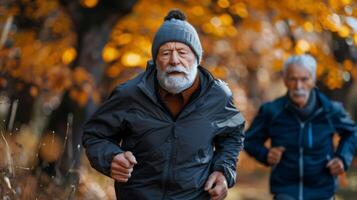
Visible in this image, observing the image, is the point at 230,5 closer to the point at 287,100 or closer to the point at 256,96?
the point at 287,100

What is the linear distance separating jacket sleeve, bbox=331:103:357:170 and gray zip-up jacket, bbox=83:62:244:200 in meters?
2.34

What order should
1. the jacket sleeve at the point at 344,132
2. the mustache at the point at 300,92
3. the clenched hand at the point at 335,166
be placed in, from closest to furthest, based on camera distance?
the clenched hand at the point at 335,166
the mustache at the point at 300,92
the jacket sleeve at the point at 344,132

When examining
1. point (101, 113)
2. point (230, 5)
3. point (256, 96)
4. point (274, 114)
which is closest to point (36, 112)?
point (230, 5)

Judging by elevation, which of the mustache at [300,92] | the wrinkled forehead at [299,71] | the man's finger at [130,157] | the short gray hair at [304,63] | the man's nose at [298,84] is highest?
the short gray hair at [304,63]

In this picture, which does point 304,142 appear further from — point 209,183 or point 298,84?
point 209,183

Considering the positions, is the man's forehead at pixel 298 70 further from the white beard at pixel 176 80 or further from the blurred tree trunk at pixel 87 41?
the blurred tree trunk at pixel 87 41

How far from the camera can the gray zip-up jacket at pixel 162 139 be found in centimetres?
454

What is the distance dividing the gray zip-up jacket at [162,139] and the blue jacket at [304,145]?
82.0 inches

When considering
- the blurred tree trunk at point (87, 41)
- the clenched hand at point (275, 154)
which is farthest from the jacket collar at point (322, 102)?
the blurred tree trunk at point (87, 41)

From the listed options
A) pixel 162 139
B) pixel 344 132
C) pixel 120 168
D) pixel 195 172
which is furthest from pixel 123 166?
pixel 344 132

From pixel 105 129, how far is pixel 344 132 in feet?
9.73

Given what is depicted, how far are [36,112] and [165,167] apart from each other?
8.18 meters

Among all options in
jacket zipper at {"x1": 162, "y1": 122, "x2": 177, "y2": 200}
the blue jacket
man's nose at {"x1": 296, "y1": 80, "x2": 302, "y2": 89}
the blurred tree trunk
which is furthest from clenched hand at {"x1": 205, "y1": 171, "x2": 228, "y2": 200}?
the blurred tree trunk

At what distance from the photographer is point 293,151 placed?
22.1ft
